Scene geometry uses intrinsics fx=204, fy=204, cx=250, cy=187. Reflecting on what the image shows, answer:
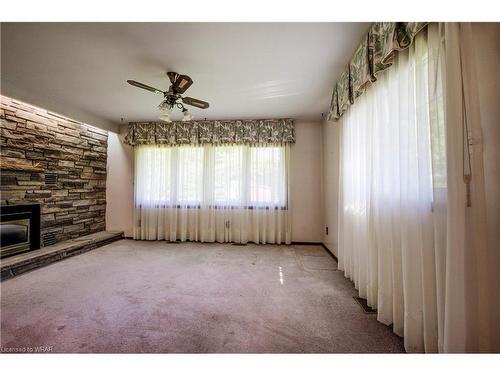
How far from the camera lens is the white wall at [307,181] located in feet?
13.1

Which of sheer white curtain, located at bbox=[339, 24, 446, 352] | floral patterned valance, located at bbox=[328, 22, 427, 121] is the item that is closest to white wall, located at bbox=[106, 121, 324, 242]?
floral patterned valance, located at bbox=[328, 22, 427, 121]

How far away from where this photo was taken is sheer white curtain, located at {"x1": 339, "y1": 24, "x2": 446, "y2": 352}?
1.12 meters

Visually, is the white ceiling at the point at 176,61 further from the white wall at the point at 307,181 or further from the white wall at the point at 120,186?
the white wall at the point at 120,186

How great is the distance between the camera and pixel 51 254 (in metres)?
2.88

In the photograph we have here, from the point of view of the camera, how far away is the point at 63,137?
3.45 m

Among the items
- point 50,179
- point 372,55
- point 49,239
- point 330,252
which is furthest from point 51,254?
point 372,55

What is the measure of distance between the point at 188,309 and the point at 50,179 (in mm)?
3232

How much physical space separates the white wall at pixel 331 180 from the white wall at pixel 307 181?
6.4 inches

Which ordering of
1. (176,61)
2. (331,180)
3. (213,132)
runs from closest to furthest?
(176,61) < (331,180) < (213,132)

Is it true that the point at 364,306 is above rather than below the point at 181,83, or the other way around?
below

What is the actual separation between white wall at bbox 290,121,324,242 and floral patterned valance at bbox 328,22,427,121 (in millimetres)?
1577

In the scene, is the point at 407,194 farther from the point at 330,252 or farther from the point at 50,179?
the point at 50,179

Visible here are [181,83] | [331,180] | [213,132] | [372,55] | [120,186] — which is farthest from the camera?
[120,186]

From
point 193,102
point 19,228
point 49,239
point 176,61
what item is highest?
point 176,61
